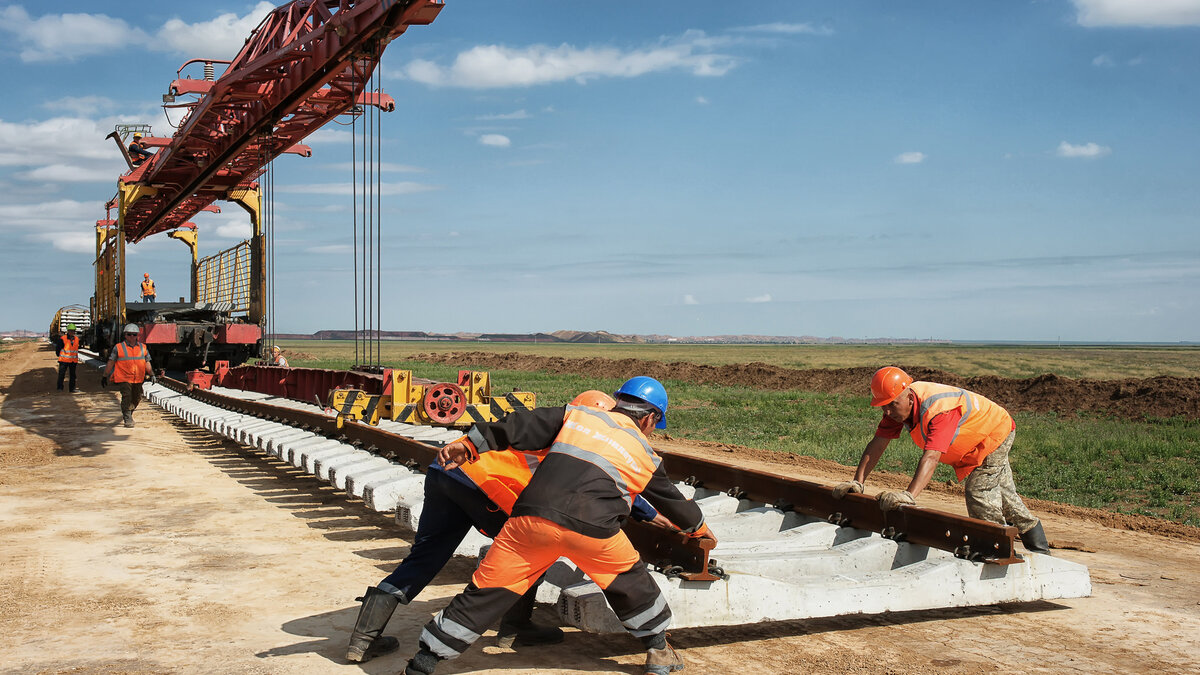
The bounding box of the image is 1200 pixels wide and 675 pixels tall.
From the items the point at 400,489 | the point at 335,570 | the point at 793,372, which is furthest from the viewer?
the point at 793,372

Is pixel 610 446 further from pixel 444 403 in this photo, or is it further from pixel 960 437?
pixel 444 403

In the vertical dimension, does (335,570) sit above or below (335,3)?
below

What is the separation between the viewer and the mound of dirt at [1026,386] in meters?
19.6

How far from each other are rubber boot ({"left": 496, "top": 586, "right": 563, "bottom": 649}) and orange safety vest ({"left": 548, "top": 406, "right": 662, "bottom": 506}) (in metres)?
1.01

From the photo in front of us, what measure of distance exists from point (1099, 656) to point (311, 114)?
11.5m

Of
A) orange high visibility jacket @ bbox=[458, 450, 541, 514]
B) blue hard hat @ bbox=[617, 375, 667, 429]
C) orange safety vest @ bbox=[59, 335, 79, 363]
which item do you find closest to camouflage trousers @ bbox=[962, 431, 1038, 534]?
blue hard hat @ bbox=[617, 375, 667, 429]

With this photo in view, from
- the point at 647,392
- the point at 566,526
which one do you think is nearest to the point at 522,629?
the point at 566,526

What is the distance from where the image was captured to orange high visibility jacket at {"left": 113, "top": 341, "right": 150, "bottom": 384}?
14.0m

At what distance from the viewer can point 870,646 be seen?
188 inches

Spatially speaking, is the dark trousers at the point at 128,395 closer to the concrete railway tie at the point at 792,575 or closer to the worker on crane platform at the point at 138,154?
the worker on crane platform at the point at 138,154

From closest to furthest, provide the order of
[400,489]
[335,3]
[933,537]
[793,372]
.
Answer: [933,537], [400,489], [335,3], [793,372]

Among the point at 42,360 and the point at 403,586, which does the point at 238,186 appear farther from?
the point at 42,360

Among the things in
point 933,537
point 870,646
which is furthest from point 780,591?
point 933,537

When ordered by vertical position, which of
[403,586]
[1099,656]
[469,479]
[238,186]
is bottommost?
[1099,656]
